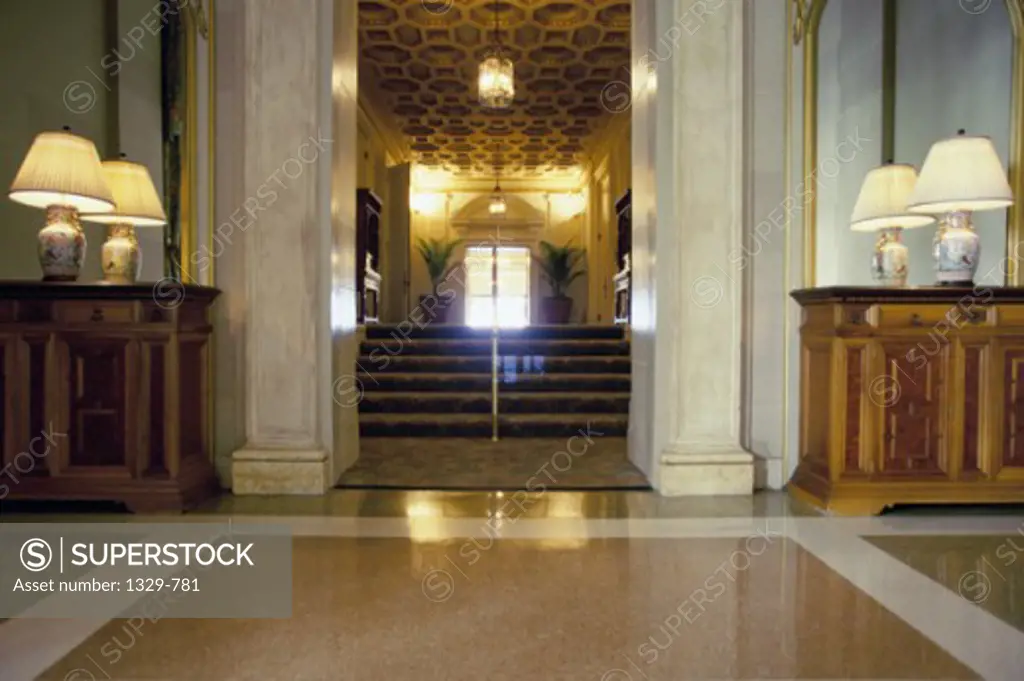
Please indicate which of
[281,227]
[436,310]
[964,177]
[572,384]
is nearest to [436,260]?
[436,310]

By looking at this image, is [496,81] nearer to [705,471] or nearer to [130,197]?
[130,197]

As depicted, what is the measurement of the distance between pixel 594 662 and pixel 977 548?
6.68 feet

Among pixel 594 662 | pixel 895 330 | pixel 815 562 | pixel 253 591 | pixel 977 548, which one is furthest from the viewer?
pixel 895 330

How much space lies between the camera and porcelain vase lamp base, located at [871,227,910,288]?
147 inches

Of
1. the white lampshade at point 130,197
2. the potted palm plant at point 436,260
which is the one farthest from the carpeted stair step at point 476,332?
the potted palm plant at point 436,260

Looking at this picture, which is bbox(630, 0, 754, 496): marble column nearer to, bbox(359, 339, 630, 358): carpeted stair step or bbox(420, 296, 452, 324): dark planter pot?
bbox(359, 339, 630, 358): carpeted stair step

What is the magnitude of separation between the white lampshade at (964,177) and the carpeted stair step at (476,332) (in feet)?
16.0

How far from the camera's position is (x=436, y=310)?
1608cm

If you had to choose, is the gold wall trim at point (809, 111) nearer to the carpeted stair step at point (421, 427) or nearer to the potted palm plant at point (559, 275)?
the carpeted stair step at point (421, 427)

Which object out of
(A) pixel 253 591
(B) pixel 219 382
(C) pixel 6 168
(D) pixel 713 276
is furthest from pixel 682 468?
(C) pixel 6 168

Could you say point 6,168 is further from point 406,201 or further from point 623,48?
point 406,201

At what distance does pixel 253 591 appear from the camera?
231 cm

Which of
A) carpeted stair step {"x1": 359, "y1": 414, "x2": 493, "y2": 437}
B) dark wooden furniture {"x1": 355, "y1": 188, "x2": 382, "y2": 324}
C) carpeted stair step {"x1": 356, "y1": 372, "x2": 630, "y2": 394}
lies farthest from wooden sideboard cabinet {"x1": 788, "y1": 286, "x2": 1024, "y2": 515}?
dark wooden furniture {"x1": 355, "y1": 188, "x2": 382, "y2": 324}

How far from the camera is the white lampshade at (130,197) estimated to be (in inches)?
140
